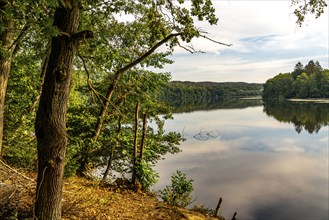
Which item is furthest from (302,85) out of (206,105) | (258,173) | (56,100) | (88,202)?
(56,100)

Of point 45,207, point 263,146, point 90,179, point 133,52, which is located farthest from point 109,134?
point 263,146

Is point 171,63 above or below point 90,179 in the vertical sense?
above

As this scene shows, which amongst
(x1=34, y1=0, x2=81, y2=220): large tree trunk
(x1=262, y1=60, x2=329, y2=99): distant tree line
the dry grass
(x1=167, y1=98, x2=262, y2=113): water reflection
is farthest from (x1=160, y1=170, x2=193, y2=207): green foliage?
(x1=262, y1=60, x2=329, y2=99): distant tree line

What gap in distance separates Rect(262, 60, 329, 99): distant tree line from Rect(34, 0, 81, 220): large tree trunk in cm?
12294

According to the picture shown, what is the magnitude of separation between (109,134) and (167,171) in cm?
1340

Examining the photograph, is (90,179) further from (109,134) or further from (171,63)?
(171,63)

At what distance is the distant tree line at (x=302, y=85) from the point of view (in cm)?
11562

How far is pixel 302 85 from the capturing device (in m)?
120

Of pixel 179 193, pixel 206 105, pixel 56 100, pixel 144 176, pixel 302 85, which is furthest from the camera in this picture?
pixel 206 105

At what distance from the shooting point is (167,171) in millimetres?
24688

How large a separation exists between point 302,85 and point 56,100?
12785 cm

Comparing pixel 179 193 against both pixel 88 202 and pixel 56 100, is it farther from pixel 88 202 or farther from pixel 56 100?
pixel 56 100

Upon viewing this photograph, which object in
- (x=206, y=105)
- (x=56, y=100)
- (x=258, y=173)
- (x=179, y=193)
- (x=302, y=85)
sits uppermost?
(x=302, y=85)

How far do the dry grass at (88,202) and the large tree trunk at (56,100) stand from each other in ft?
4.18
